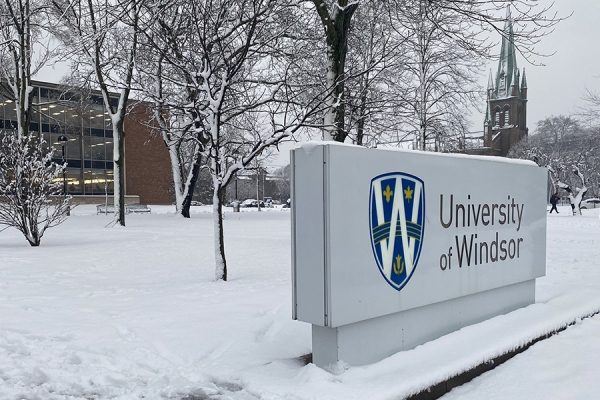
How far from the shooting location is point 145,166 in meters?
56.3

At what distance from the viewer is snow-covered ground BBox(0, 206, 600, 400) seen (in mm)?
3730

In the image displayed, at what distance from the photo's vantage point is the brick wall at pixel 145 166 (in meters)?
54.8

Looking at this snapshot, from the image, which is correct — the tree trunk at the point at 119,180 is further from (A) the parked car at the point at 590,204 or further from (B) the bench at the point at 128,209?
(A) the parked car at the point at 590,204

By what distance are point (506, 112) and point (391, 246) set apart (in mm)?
96522

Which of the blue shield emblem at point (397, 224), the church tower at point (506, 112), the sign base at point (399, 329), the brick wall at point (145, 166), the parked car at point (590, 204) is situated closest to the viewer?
the sign base at point (399, 329)

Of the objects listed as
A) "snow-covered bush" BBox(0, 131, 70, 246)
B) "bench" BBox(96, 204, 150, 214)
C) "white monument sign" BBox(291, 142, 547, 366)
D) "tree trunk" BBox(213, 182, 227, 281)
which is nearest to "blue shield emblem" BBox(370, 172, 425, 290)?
"white monument sign" BBox(291, 142, 547, 366)

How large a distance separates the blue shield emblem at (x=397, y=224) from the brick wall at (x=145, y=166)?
51540 millimetres

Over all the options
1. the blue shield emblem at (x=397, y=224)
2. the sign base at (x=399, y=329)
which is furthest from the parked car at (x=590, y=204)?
the blue shield emblem at (x=397, y=224)

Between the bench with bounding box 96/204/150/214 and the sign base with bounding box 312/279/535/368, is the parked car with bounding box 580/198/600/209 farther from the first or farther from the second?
the sign base with bounding box 312/279/535/368

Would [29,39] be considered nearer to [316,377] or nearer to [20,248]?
[20,248]

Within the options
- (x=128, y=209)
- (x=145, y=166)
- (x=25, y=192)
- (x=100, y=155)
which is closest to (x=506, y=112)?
(x=145, y=166)

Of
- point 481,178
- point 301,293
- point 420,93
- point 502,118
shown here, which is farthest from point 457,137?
point 502,118

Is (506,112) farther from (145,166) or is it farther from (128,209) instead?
(128,209)

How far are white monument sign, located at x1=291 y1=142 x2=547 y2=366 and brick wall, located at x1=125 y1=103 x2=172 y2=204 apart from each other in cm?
5102
